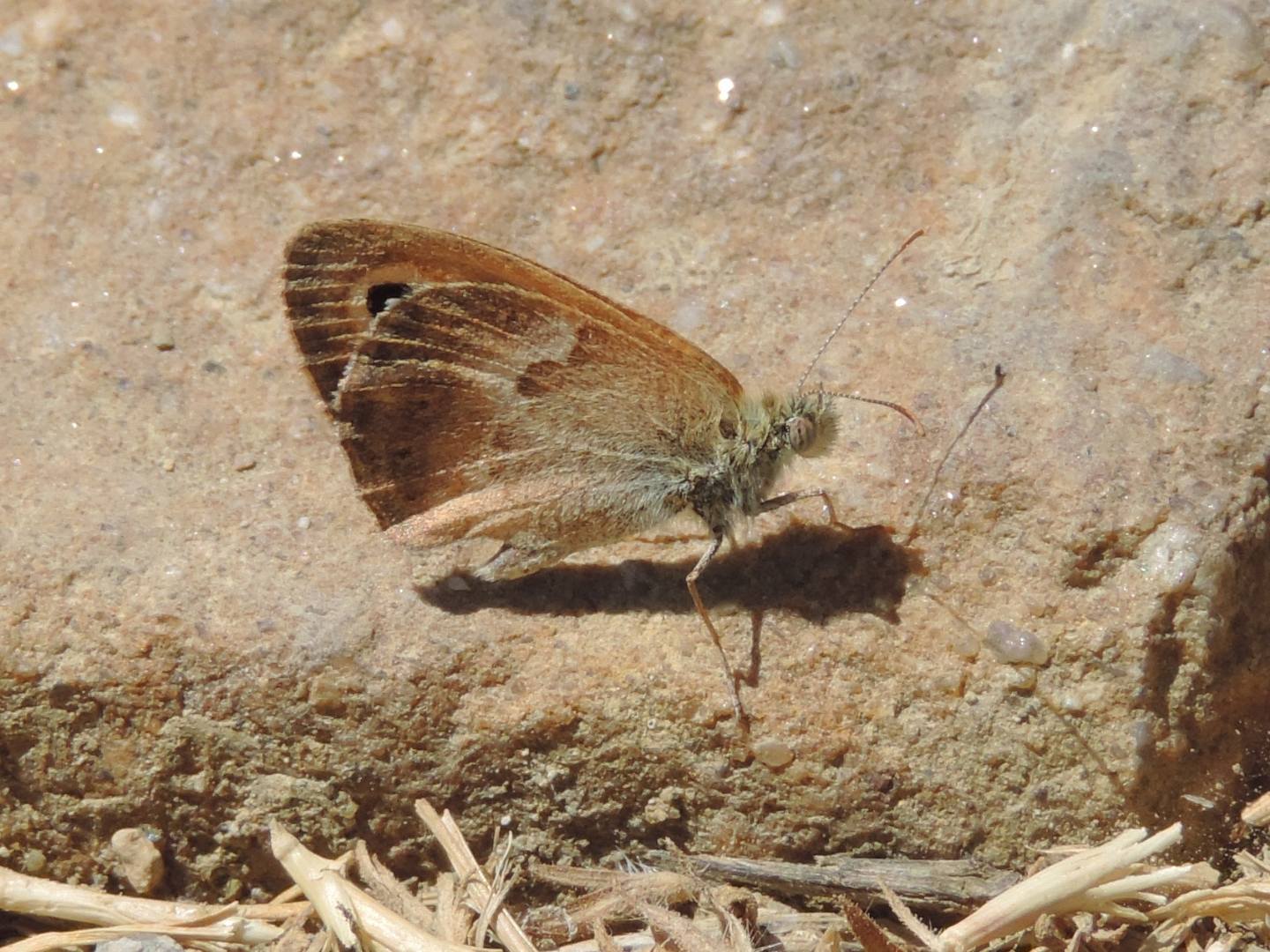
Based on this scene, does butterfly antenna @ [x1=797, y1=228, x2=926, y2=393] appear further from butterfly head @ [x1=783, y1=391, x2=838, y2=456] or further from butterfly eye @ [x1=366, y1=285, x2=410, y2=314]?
butterfly eye @ [x1=366, y1=285, x2=410, y2=314]

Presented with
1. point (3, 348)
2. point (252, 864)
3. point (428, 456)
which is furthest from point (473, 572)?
point (3, 348)

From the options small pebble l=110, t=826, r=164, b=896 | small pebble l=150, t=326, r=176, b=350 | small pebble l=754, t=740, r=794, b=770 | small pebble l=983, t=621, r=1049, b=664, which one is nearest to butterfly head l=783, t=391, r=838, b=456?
small pebble l=983, t=621, r=1049, b=664

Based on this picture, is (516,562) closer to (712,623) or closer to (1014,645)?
(712,623)

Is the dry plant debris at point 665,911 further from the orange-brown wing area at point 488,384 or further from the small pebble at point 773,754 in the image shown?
the orange-brown wing area at point 488,384

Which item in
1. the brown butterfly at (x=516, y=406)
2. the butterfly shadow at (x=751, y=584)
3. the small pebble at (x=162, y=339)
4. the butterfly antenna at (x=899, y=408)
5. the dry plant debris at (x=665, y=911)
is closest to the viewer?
the dry plant debris at (x=665, y=911)

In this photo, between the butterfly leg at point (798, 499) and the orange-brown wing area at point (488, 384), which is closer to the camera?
the orange-brown wing area at point (488, 384)

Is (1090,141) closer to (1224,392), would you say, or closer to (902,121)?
(902,121)

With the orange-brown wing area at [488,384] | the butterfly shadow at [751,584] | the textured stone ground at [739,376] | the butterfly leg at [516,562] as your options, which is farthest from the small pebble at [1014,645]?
the butterfly leg at [516,562]
